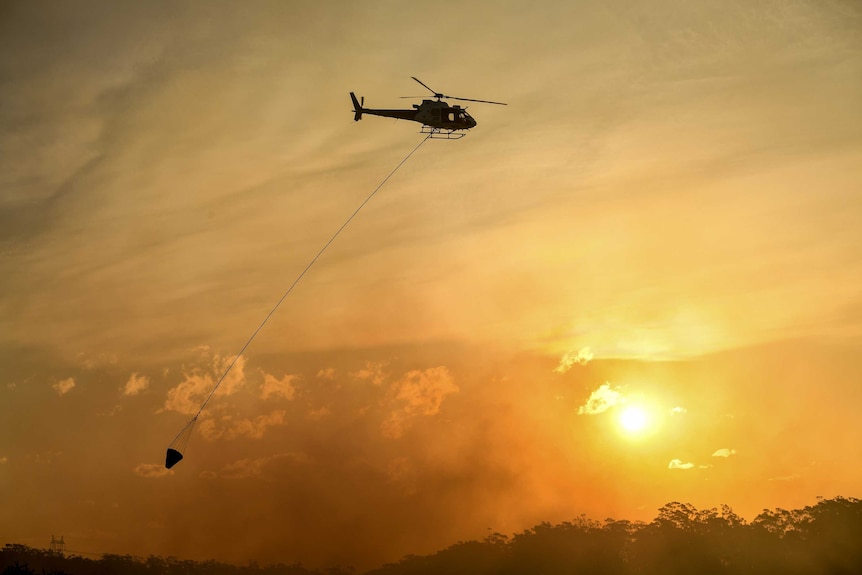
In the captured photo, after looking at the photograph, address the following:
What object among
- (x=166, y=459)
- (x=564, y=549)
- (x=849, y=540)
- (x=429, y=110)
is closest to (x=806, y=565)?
(x=849, y=540)

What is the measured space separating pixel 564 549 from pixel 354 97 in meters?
124

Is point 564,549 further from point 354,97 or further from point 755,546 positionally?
point 354,97

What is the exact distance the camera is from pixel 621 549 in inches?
6688

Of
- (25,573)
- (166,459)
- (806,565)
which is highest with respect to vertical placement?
(166,459)

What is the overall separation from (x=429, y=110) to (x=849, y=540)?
114486 mm

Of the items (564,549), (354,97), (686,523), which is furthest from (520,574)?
(354,97)

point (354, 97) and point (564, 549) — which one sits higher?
point (354, 97)

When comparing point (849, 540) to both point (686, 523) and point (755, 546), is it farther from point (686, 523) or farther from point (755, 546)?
point (686, 523)

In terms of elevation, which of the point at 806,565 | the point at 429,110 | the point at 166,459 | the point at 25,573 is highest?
the point at 429,110

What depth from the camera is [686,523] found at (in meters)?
170

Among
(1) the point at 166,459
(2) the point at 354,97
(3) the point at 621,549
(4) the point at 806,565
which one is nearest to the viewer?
(1) the point at 166,459

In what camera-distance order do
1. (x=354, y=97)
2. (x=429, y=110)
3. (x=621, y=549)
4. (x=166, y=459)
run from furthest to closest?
(x=621, y=549) → (x=354, y=97) → (x=429, y=110) → (x=166, y=459)

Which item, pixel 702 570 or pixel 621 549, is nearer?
pixel 702 570

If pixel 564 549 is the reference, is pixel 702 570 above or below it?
above
